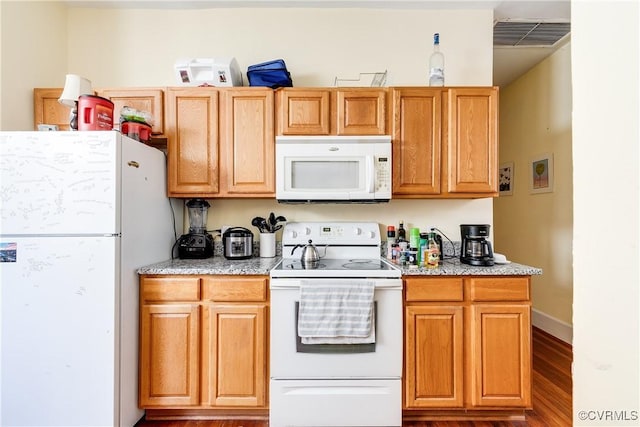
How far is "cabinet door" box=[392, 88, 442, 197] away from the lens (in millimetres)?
2092

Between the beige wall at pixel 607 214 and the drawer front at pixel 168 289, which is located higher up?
the beige wall at pixel 607 214

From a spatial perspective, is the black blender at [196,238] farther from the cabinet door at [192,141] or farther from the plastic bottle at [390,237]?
the plastic bottle at [390,237]

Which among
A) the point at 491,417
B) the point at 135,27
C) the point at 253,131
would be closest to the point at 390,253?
the point at 491,417

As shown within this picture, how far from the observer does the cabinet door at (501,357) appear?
175 centimetres

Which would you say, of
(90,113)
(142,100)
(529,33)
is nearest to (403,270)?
(90,113)

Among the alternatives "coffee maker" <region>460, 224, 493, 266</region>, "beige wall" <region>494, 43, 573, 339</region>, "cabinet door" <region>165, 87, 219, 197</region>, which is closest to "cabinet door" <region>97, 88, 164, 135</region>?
"cabinet door" <region>165, 87, 219, 197</region>

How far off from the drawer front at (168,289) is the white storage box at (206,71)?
55.5 inches

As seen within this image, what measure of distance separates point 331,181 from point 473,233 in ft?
3.22

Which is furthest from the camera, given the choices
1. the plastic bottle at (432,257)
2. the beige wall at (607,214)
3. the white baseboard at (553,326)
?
the white baseboard at (553,326)

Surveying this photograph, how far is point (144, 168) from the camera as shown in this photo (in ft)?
6.12

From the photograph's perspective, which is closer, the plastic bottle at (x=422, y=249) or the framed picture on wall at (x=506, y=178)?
the plastic bottle at (x=422, y=249)

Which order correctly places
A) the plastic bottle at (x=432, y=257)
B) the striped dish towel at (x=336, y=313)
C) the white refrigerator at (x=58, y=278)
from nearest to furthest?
1. the white refrigerator at (x=58, y=278)
2. the striped dish towel at (x=336, y=313)
3. the plastic bottle at (x=432, y=257)

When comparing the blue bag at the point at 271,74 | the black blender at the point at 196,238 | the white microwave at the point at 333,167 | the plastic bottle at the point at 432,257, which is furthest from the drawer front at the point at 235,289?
the blue bag at the point at 271,74

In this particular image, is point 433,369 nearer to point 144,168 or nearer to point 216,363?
point 216,363
